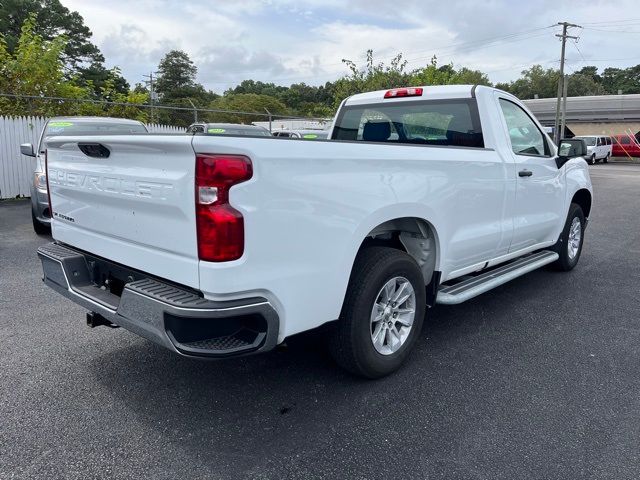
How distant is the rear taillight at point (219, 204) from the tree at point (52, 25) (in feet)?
133

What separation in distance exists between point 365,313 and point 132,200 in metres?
1.49

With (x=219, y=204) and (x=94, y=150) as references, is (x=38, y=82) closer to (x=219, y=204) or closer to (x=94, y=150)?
(x=94, y=150)

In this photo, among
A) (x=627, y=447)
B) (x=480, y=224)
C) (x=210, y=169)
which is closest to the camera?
(x=210, y=169)

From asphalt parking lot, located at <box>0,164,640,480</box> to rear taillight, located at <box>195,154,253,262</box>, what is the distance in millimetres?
1103

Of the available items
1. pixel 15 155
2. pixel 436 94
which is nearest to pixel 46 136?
pixel 15 155

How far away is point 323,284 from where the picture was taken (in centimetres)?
279

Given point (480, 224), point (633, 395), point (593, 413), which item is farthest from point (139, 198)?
point (633, 395)

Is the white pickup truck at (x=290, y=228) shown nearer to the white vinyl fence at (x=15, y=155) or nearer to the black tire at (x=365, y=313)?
the black tire at (x=365, y=313)

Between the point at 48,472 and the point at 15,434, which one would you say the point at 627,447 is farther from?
the point at 15,434

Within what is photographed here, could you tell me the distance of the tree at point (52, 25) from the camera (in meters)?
40.2

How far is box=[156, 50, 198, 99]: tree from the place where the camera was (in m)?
80.2

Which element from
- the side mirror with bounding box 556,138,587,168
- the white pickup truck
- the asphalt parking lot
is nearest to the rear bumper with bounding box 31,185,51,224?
the asphalt parking lot

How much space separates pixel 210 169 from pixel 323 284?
89 cm

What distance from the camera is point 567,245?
19.6 feet
